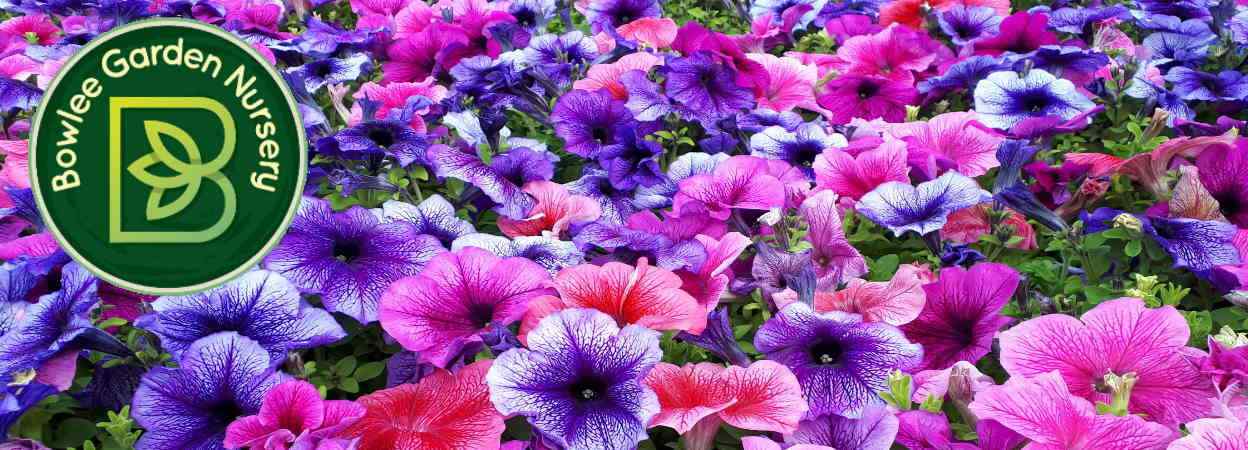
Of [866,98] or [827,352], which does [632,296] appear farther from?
[866,98]

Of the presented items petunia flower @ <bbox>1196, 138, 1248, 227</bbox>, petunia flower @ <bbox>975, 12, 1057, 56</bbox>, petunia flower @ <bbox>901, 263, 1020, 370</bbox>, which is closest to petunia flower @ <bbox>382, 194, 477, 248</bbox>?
petunia flower @ <bbox>901, 263, 1020, 370</bbox>

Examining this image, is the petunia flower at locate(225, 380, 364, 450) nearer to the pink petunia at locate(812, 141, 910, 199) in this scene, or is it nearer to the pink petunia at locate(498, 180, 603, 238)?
the pink petunia at locate(498, 180, 603, 238)

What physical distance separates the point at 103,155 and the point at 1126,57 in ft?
7.10

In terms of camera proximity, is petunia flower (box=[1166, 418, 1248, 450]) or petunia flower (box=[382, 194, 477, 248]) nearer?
petunia flower (box=[1166, 418, 1248, 450])

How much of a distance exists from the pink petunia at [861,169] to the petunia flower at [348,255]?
0.70m

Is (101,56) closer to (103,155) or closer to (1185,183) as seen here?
(103,155)

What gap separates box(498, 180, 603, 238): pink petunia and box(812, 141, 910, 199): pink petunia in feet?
1.34

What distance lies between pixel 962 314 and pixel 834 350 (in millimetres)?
212

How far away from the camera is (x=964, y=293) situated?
1.40 meters

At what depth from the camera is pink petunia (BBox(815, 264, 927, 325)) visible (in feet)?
4.54

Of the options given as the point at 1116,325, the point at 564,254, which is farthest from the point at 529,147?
the point at 1116,325

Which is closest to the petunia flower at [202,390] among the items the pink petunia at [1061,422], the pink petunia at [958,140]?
the pink petunia at [1061,422]

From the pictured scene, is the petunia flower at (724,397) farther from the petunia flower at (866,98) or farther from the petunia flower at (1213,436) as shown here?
the petunia flower at (866,98)

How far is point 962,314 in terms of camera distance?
4.62 ft
